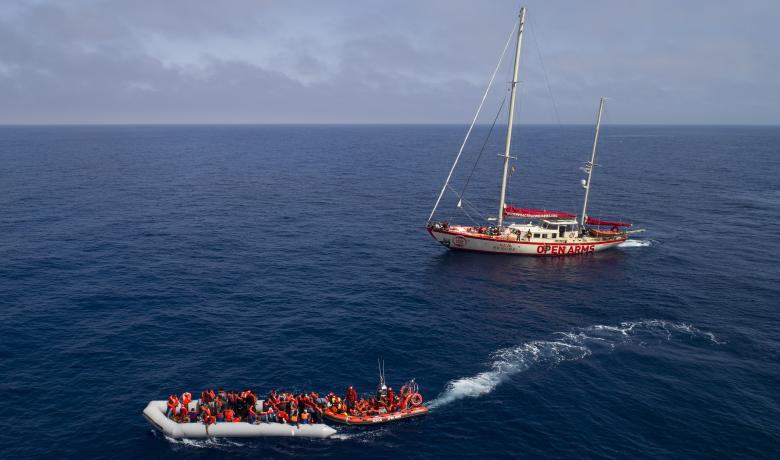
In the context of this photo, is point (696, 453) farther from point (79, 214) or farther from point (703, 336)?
point (79, 214)

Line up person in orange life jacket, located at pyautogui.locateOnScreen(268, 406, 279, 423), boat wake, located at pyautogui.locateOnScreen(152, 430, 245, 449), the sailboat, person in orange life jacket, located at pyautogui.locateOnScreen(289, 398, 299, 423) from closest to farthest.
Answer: boat wake, located at pyautogui.locateOnScreen(152, 430, 245, 449), person in orange life jacket, located at pyautogui.locateOnScreen(289, 398, 299, 423), person in orange life jacket, located at pyautogui.locateOnScreen(268, 406, 279, 423), the sailboat

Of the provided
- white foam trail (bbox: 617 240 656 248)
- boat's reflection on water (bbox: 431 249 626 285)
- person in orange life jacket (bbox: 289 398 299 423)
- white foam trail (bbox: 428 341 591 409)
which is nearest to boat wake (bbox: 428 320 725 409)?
white foam trail (bbox: 428 341 591 409)

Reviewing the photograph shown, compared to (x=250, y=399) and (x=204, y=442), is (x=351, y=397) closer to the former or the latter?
(x=250, y=399)

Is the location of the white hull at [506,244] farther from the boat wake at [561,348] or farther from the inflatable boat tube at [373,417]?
the inflatable boat tube at [373,417]

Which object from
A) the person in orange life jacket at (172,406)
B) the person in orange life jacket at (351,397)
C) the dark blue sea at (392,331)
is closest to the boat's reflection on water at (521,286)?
the dark blue sea at (392,331)

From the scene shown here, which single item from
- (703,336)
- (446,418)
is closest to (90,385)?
(446,418)

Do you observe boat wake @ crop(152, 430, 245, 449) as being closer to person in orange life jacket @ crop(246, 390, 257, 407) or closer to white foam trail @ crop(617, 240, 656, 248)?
person in orange life jacket @ crop(246, 390, 257, 407)
